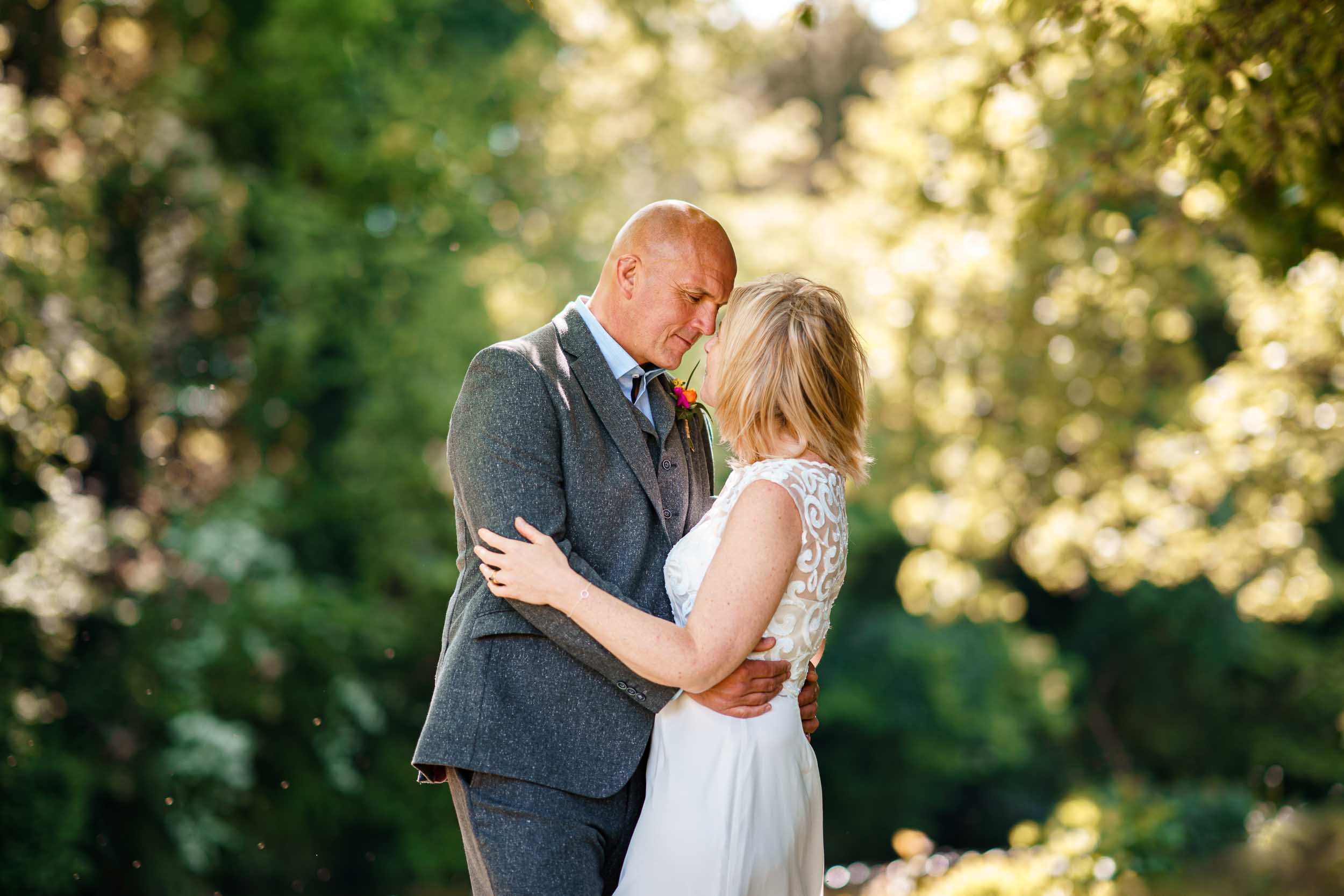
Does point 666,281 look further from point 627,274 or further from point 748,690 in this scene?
point 748,690

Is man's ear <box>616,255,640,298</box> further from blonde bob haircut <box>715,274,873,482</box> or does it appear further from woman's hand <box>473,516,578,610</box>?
woman's hand <box>473,516,578,610</box>

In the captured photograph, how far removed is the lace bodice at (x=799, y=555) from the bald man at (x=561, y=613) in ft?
0.20

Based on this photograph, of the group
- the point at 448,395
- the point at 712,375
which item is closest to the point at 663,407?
the point at 712,375

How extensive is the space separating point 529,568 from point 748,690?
20.2 inches

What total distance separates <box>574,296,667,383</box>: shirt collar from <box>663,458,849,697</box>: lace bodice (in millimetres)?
335

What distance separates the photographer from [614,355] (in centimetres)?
272

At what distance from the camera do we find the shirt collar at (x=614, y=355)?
8.89 ft

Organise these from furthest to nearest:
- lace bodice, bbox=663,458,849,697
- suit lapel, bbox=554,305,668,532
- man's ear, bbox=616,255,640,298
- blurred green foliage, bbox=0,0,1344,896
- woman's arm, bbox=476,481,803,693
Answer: blurred green foliage, bbox=0,0,1344,896, man's ear, bbox=616,255,640,298, suit lapel, bbox=554,305,668,532, lace bodice, bbox=663,458,849,697, woman's arm, bbox=476,481,803,693

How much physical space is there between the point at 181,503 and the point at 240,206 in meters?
2.78

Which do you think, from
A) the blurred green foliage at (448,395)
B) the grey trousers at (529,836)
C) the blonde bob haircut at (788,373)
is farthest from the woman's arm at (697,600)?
the blurred green foliage at (448,395)

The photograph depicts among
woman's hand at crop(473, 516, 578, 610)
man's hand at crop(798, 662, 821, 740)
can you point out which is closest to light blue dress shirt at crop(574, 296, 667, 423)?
woman's hand at crop(473, 516, 578, 610)

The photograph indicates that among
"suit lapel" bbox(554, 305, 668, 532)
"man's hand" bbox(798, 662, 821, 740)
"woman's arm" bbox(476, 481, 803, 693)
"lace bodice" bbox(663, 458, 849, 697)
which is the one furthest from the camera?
"man's hand" bbox(798, 662, 821, 740)

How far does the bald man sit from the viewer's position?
96.0 inches

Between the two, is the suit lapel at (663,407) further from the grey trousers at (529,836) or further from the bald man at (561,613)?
the grey trousers at (529,836)
